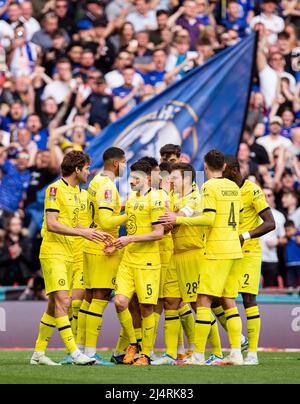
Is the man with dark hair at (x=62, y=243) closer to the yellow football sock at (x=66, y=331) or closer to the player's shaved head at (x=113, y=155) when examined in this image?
the yellow football sock at (x=66, y=331)

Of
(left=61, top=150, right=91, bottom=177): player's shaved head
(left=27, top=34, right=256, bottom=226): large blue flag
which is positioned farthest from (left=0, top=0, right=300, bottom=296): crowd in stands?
(left=61, top=150, right=91, bottom=177): player's shaved head

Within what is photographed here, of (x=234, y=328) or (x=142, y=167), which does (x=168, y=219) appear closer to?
(x=142, y=167)

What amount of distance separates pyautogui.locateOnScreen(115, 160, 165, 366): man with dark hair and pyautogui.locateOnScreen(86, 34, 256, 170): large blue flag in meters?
5.52

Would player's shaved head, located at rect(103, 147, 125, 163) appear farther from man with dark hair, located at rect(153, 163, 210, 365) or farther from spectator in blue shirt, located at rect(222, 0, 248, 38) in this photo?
spectator in blue shirt, located at rect(222, 0, 248, 38)

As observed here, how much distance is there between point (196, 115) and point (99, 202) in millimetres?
6302

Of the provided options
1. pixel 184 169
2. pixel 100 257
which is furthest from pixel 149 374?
pixel 184 169

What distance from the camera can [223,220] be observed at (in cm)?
1298

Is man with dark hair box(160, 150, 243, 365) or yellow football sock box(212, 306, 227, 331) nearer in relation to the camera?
man with dark hair box(160, 150, 243, 365)

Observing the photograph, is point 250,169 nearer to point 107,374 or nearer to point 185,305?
point 185,305

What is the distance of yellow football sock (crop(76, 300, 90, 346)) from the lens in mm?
13750

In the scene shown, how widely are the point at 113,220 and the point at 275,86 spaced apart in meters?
9.09

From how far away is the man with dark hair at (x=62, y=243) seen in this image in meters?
12.7

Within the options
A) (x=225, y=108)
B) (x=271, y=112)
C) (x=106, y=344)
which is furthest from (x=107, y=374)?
(x=271, y=112)

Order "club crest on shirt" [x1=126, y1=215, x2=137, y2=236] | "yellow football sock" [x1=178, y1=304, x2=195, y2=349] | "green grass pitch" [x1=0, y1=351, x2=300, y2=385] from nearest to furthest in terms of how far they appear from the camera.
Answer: "green grass pitch" [x1=0, y1=351, x2=300, y2=385], "club crest on shirt" [x1=126, y1=215, x2=137, y2=236], "yellow football sock" [x1=178, y1=304, x2=195, y2=349]
